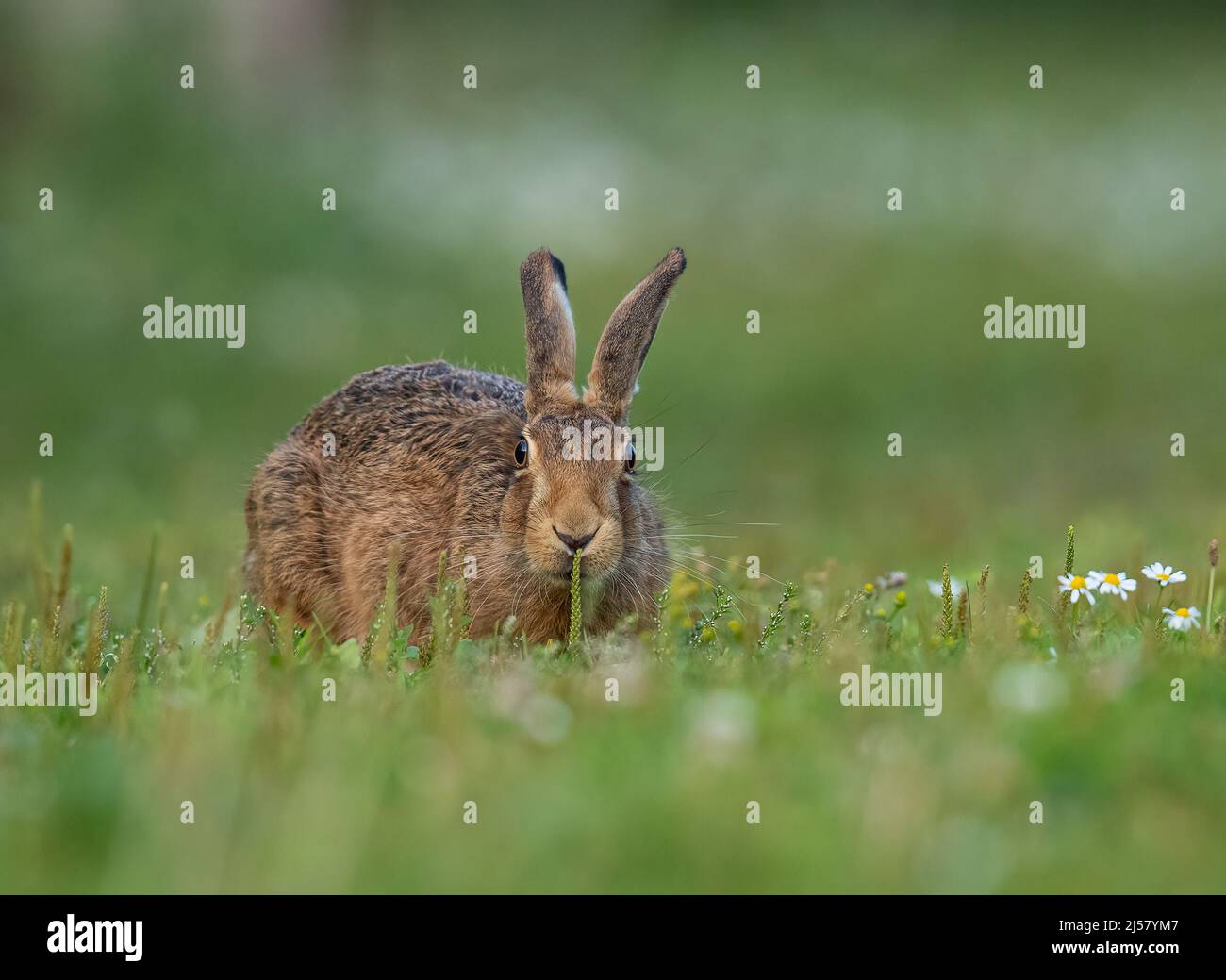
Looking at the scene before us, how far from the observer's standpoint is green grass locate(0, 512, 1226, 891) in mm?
3480

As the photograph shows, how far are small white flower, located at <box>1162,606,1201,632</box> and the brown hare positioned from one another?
2.13 metres

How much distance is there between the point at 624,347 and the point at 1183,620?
2.62 meters

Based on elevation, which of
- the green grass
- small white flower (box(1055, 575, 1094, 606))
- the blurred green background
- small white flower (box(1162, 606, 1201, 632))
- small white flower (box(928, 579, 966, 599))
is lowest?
the green grass

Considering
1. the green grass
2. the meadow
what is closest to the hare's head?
the meadow

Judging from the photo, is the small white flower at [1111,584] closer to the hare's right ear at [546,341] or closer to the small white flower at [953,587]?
the small white flower at [953,587]

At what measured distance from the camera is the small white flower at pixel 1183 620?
587cm

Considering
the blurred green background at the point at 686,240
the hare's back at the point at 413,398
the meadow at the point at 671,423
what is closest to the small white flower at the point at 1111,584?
the meadow at the point at 671,423

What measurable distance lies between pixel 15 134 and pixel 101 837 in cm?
1810

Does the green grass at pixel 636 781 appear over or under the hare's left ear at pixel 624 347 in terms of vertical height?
under

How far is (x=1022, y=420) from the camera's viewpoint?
645 inches

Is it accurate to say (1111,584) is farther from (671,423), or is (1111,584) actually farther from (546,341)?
(671,423)

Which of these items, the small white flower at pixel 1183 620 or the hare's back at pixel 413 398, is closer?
the small white flower at pixel 1183 620

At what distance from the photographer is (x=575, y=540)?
21.0 feet

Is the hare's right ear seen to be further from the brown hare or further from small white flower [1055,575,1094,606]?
small white flower [1055,575,1094,606]
